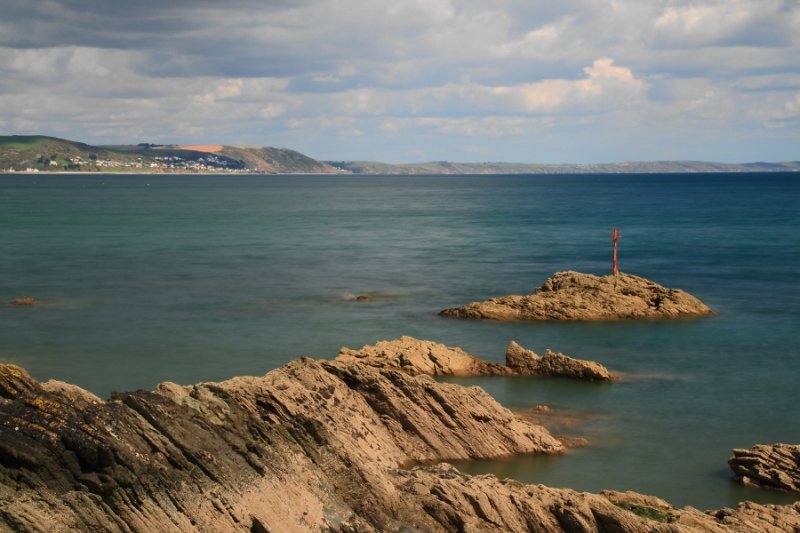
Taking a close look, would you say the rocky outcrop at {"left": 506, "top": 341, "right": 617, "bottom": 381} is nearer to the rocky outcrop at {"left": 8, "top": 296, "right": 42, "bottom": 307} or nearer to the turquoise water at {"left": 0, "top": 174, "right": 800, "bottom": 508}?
the turquoise water at {"left": 0, "top": 174, "right": 800, "bottom": 508}

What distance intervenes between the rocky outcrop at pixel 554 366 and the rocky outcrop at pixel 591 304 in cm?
1136

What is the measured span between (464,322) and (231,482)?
28.8m

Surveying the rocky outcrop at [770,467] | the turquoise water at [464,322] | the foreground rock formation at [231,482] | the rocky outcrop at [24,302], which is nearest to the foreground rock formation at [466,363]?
the turquoise water at [464,322]

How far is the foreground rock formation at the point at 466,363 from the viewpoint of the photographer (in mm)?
32406

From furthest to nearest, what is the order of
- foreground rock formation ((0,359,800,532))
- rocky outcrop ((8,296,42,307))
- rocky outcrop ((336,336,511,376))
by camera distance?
1. rocky outcrop ((8,296,42,307))
2. rocky outcrop ((336,336,511,376))
3. foreground rock formation ((0,359,800,532))

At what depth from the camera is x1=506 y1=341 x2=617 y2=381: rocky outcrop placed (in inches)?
1308

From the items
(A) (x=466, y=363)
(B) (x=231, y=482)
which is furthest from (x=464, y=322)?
(B) (x=231, y=482)

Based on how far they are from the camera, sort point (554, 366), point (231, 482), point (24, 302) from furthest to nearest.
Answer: point (24, 302)
point (554, 366)
point (231, 482)

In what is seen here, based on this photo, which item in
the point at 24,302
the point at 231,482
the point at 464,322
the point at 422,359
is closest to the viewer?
the point at 231,482

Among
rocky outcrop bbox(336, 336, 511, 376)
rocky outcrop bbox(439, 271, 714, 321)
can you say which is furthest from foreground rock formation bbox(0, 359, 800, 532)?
rocky outcrop bbox(439, 271, 714, 321)

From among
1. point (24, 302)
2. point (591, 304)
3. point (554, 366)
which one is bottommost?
point (24, 302)

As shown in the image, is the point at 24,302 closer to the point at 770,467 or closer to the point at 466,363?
the point at 466,363

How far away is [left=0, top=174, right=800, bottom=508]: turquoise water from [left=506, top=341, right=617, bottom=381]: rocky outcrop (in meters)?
0.53

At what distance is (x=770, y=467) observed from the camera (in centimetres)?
2330
